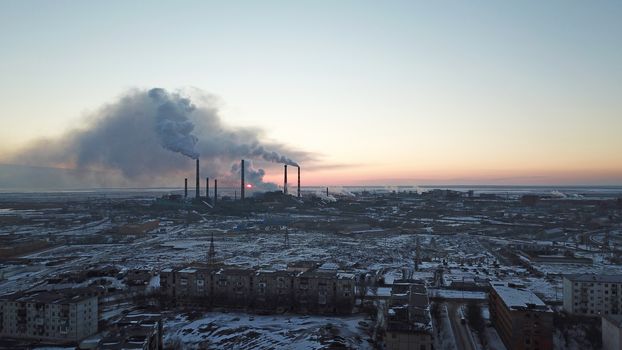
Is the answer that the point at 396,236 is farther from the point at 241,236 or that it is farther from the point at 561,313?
the point at 561,313

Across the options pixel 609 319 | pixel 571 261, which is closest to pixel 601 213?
pixel 571 261

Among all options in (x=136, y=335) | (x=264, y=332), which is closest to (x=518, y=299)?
(x=264, y=332)

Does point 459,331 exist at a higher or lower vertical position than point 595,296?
lower

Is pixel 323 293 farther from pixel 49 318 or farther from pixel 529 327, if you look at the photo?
pixel 49 318

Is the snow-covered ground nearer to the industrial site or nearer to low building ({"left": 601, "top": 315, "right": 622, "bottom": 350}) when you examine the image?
the industrial site

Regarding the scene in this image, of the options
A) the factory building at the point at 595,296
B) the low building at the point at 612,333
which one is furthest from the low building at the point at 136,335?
the factory building at the point at 595,296

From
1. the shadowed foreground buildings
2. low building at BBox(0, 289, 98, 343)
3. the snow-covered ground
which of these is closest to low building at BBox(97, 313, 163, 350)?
the snow-covered ground
